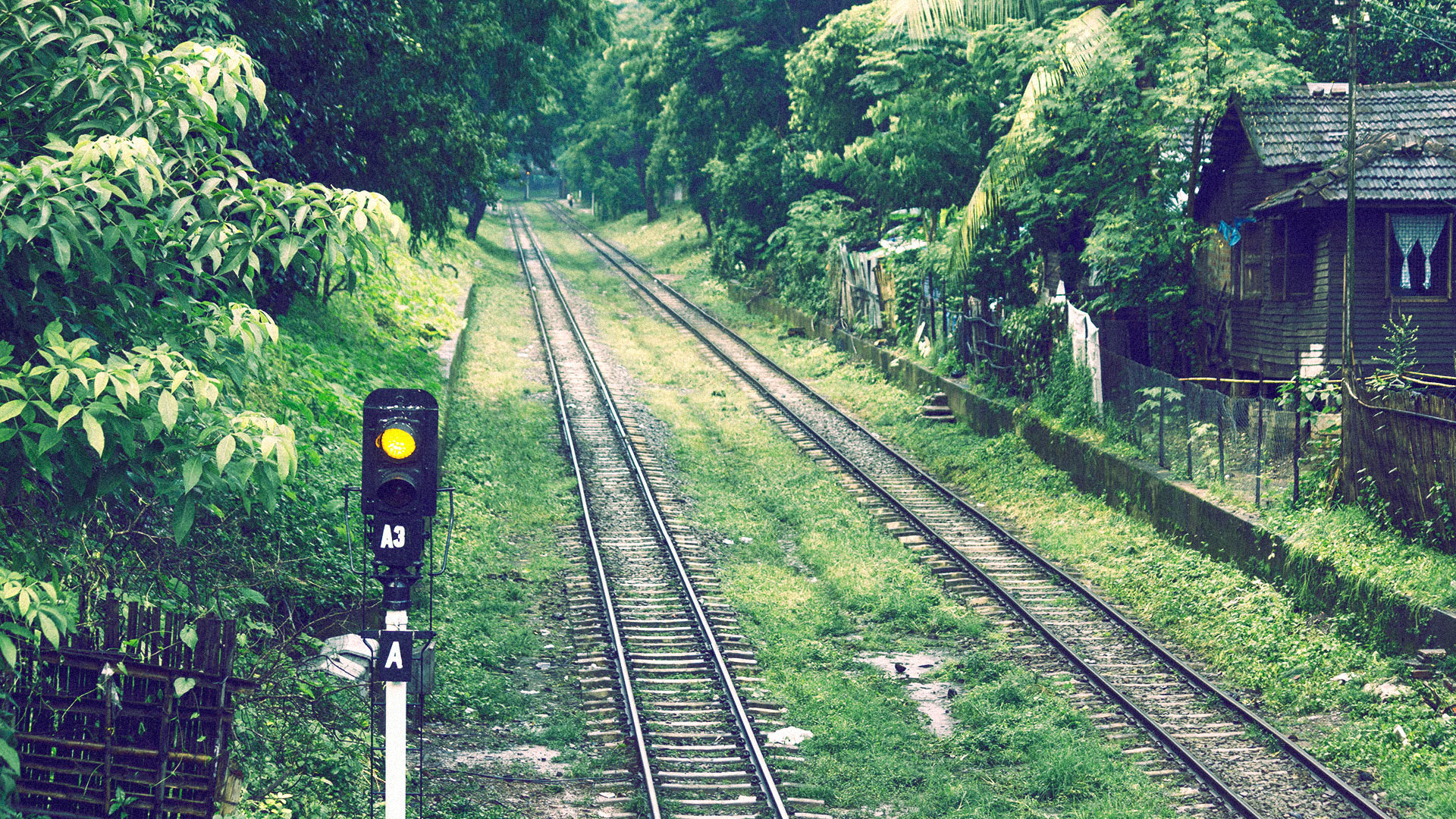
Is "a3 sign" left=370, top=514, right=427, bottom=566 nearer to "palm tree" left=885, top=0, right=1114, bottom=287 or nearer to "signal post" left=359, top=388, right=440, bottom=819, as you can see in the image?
"signal post" left=359, top=388, right=440, bottom=819

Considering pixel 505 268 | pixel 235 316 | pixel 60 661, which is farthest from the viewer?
pixel 505 268

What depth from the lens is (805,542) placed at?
17.0 m

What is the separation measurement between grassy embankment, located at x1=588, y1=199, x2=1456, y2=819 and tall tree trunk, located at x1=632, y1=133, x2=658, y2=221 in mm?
50610

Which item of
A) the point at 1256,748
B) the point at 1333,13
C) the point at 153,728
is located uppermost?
the point at 1333,13

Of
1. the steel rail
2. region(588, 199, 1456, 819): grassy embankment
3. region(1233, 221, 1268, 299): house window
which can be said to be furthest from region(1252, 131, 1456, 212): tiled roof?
the steel rail

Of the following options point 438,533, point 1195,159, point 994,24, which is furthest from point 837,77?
point 438,533

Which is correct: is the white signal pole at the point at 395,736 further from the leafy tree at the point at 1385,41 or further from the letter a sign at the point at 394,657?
the leafy tree at the point at 1385,41

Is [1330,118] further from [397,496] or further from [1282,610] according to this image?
[397,496]

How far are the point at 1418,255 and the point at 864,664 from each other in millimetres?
13240

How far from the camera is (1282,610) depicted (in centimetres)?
1330

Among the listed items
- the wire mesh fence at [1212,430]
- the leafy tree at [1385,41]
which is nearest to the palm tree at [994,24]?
the wire mesh fence at [1212,430]

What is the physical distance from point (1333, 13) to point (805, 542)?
21198 mm

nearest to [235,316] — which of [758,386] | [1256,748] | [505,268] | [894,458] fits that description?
[1256,748]

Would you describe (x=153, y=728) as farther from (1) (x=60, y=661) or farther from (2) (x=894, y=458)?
(2) (x=894, y=458)
